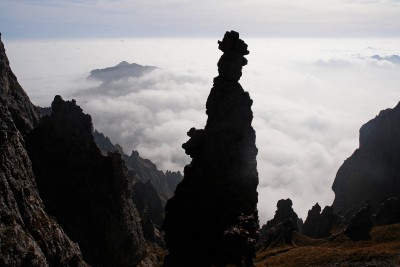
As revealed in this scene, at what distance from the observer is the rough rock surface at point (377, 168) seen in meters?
137

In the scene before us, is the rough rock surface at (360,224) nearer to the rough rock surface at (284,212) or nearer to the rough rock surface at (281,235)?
the rough rock surface at (281,235)

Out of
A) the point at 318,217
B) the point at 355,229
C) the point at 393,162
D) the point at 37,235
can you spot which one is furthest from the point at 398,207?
the point at 37,235

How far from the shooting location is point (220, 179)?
197 ft

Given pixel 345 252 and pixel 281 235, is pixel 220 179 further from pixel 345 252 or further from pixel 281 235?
pixel 281 235

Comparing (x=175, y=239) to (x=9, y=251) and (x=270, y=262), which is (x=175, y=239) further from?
(x=270, y=262)

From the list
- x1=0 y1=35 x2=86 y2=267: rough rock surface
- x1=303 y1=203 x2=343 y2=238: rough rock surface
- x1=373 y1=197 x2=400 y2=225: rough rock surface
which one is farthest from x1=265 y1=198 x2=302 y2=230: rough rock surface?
x1=0 y1=35 x2=86 y2=267: rough rock surface

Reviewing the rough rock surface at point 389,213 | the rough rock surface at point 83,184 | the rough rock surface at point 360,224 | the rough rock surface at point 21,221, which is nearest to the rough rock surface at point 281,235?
the rough rock surface at point 360,224

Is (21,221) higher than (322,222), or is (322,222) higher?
(21,221)

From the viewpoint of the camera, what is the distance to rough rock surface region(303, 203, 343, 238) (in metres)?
121

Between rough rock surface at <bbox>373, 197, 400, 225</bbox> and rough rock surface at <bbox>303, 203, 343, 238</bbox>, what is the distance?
54.6 ft

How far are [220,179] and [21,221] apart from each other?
3164 cm

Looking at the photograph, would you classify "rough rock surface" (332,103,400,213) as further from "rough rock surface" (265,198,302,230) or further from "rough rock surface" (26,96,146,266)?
"rough rock surface" (26,96,146,266)

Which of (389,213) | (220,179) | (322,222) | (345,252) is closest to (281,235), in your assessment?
(322,222)

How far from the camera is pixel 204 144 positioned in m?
63.4
